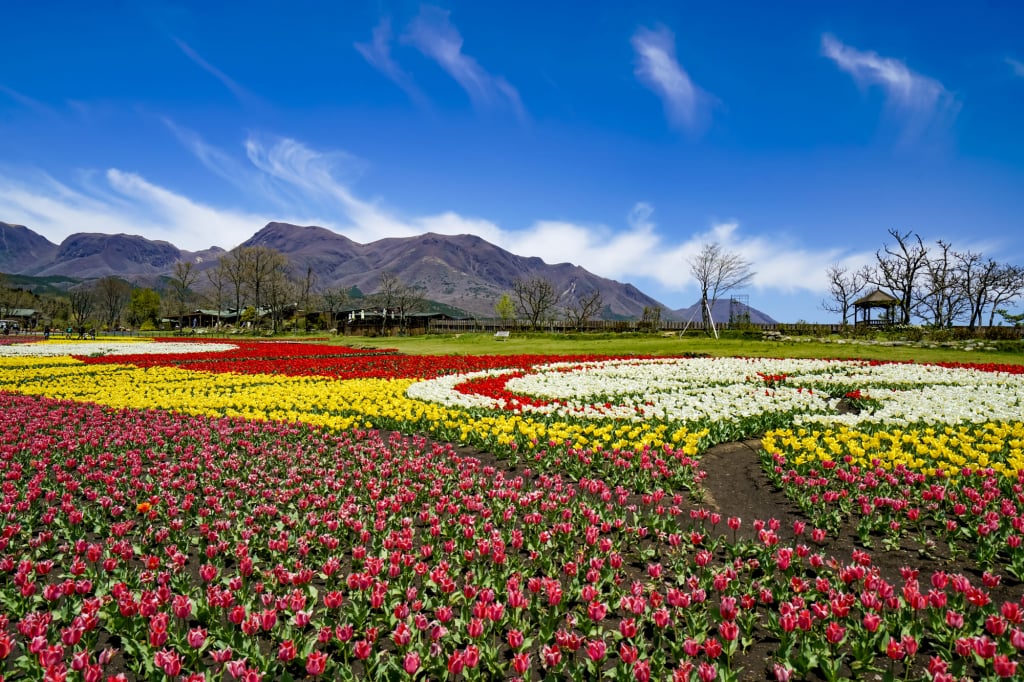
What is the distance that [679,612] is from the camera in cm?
388

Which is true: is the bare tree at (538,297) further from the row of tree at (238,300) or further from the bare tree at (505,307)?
the row of tree at (238,300)

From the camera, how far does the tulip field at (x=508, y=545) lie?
11.2 feet

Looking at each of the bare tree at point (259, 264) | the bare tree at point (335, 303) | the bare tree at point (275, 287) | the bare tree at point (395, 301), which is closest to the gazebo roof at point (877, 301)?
the bare tree at point (395, 301)

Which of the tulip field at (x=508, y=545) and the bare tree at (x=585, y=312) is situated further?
the bare tree at (x=585, y=312)

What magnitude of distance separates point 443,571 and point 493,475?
3.32 m

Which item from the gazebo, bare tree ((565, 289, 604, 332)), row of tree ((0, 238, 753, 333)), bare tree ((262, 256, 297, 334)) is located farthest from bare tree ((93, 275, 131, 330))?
the gazebo

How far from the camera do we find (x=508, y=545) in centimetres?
524

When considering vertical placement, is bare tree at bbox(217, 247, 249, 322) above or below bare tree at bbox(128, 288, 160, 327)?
above

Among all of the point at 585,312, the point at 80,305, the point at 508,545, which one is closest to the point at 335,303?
the point at 585,312

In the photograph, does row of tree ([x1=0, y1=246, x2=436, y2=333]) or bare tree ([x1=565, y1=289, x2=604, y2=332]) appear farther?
row of tree ([x1=0, y1=246, x2=436, y2=333])

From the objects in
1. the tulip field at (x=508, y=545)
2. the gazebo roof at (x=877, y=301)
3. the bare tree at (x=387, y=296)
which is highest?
the bare tree at (x=387, y=296)

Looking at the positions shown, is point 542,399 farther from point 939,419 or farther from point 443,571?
point 443,571

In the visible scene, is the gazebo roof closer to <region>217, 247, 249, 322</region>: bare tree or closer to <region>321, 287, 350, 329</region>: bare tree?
<region>321, 287, 350, 329</region>: bare tree

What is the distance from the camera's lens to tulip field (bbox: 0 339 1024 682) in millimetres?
3400
